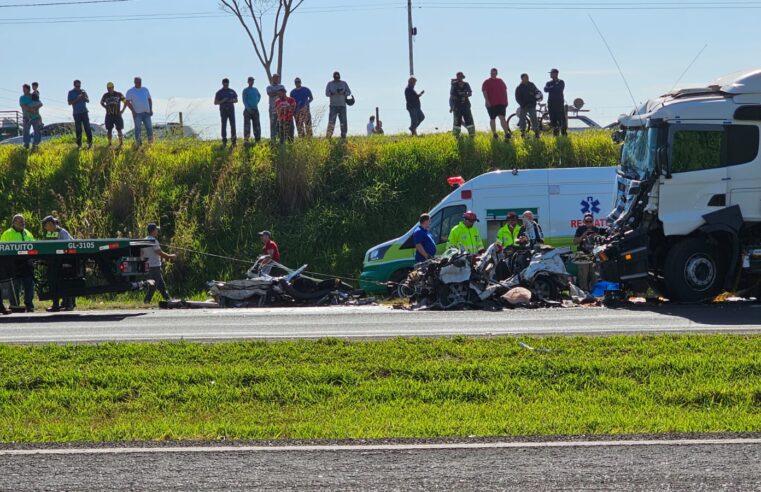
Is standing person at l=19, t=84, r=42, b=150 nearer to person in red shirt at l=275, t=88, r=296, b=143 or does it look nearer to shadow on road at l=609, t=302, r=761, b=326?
person in red shirt at l=275, t=88, r=296, b=143

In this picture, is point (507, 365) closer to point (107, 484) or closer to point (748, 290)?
point (107, 484)

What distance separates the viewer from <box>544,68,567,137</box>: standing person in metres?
27.3

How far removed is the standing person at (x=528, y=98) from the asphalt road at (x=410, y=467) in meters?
20.7

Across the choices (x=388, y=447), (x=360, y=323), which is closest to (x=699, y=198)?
(x=360, y=323)

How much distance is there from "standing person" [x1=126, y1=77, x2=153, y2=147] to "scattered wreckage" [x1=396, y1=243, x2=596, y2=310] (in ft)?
41.6

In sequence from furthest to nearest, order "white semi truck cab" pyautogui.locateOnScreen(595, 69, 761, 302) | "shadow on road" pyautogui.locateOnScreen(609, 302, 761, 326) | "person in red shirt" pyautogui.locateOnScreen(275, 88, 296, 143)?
"person in red shirt" pyautogui.locateOnScreen(275, 88, 296, 143) → "white semi truck cab" pyautogui.locateOnScreen(595, 69, 761, 302) → "shadow on road" pyautogui.locateOnScreen(609, 302, 761, 326)

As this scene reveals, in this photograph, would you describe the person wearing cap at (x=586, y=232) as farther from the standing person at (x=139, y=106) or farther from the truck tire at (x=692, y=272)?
the standing person at (x=139, y=106)

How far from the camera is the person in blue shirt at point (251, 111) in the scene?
2783 cm

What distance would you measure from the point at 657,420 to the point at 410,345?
13.1ft

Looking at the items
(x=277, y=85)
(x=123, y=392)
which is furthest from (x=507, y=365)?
(x=277, y=85)

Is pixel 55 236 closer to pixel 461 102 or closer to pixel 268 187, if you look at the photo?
pixel 268 187

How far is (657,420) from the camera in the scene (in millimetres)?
8977

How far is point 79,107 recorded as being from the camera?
95.0ft

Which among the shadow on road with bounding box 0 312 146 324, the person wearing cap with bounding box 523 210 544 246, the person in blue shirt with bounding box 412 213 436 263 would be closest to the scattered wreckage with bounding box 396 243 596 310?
the person wearing cap with bounding box 523 210 544 246
